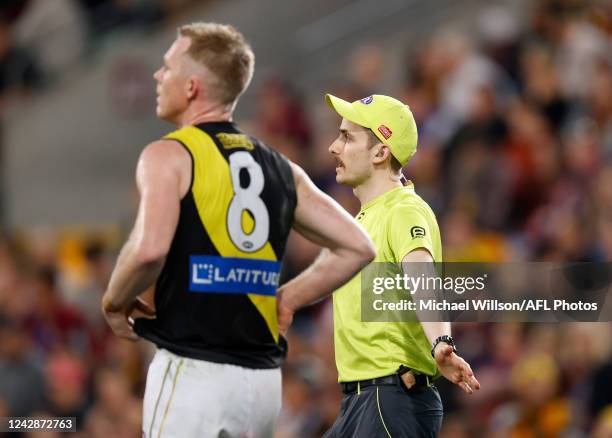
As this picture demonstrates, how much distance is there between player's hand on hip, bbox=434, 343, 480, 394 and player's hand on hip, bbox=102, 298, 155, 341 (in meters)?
1.11

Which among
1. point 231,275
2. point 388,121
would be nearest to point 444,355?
point 231,275

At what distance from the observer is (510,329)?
9094 mm

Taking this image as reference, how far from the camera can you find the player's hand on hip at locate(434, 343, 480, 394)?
4711 mm

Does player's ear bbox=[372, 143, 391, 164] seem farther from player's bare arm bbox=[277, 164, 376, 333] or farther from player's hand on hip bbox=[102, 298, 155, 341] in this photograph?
player's hand on hip bbox=[102, 298, 155, 341]

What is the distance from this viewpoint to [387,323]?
516cm

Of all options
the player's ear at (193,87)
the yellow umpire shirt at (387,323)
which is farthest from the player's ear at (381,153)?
the player's ear at (193,87)

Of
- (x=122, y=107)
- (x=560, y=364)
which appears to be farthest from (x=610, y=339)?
(x=122, y=107)

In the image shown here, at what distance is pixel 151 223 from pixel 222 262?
369mm

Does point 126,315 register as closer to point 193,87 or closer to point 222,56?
point 193,87

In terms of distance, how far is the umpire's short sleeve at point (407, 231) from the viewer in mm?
5051

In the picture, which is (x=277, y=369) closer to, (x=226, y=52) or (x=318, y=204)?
(x=318, y=204)

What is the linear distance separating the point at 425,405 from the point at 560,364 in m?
3.75

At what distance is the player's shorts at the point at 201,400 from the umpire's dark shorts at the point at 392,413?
0.52 metres

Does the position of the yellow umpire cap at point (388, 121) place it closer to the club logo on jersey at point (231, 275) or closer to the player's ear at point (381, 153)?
the player's ear at point (381, 153)
